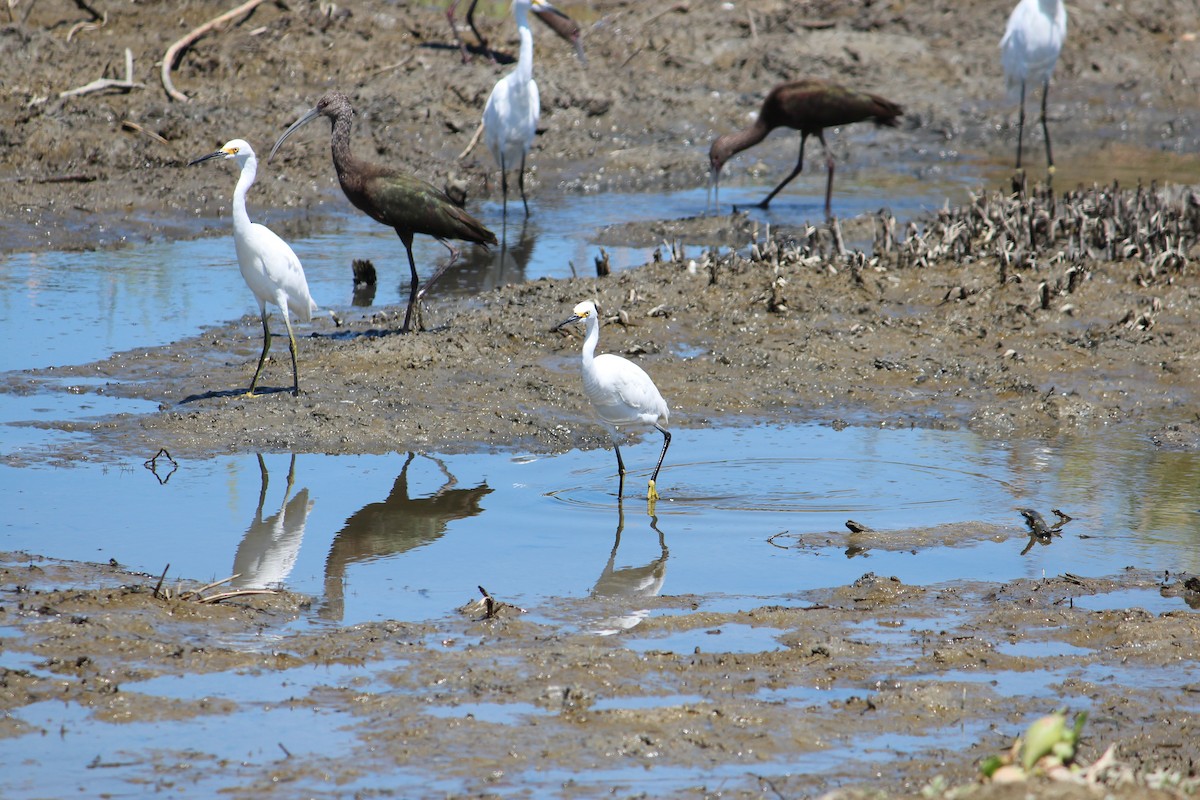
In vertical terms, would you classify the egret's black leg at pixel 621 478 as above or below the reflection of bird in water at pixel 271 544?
above

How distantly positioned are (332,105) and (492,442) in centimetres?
351

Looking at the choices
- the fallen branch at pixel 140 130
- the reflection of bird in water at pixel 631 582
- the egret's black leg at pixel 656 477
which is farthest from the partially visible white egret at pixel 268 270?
the fallen branch at pixel 140 130

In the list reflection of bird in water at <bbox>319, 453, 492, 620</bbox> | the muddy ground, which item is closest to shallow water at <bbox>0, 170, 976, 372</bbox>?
the muddy ground

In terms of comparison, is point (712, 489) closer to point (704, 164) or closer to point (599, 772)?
point (599, 772)

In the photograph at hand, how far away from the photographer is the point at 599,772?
3932mm

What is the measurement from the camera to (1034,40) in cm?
1535

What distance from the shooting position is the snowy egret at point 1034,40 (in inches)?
603

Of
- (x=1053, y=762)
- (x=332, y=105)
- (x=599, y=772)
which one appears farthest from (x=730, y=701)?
(x=332, y=105)

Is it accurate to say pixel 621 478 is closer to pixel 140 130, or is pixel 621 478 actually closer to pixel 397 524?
pixel 397 524

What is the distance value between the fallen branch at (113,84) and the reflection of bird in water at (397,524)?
8.93 m

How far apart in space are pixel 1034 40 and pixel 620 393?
34.0ft

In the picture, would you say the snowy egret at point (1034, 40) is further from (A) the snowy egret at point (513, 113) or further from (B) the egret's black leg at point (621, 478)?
(B) the egret's black leg at point (621, 478)

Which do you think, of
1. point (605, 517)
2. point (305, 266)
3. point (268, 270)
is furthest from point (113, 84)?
point (605, 517)

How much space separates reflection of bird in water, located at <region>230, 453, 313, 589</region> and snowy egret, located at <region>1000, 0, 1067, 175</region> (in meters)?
10.7
